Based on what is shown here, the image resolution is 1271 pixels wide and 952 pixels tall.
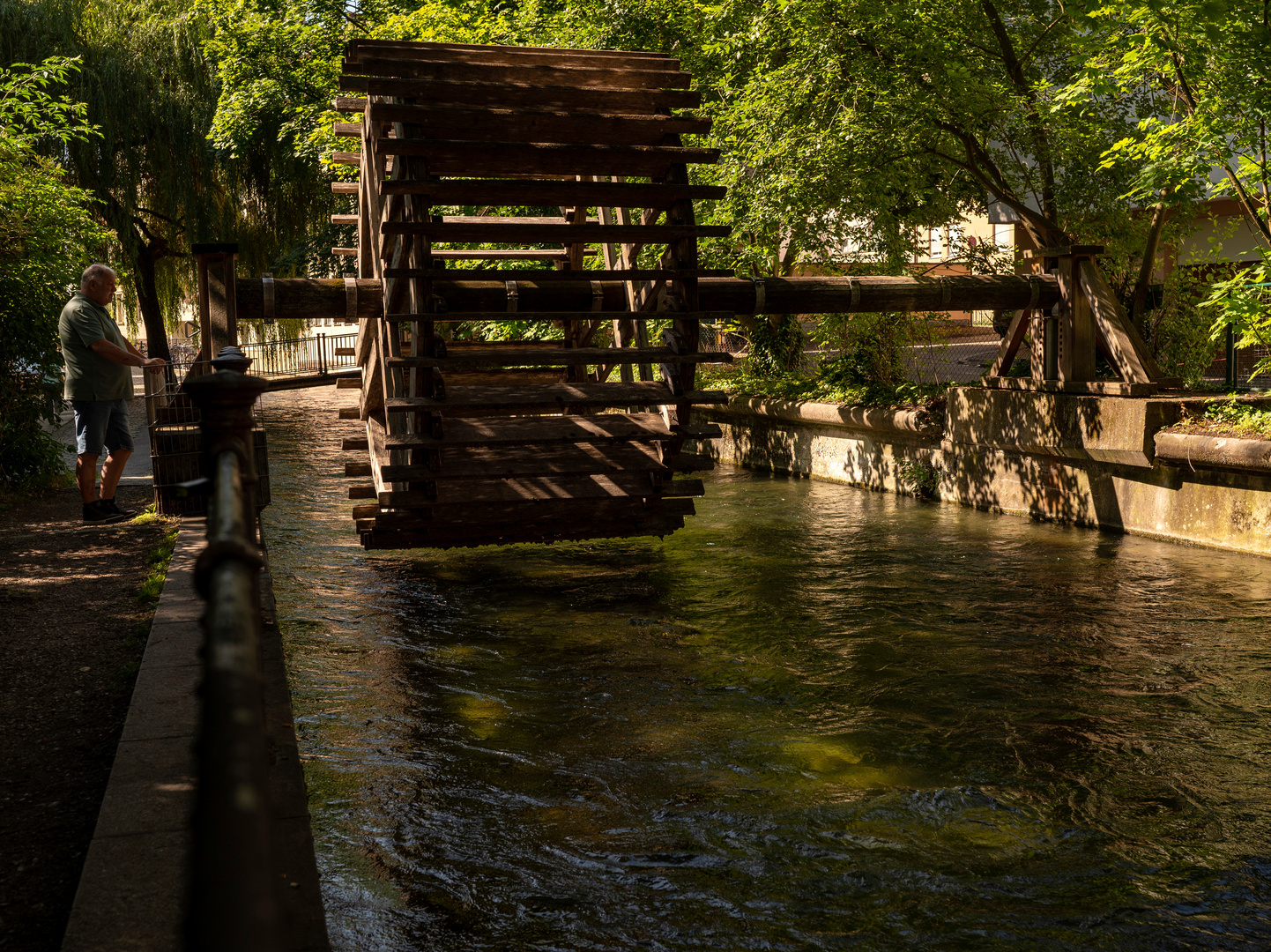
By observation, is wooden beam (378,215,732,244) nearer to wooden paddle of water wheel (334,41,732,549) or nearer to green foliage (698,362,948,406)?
wooden paddle of water wheel (334,41,732,549)

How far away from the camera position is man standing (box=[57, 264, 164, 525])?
835 centimetres

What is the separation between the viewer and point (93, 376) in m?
8.45

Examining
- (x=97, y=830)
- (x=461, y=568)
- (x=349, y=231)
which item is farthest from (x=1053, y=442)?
(x=349, y=231)

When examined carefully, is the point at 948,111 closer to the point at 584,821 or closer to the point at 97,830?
the point at 584,821

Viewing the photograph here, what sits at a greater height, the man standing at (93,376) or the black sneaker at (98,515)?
the man standing at (93,376)

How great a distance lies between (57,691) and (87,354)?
4509mm

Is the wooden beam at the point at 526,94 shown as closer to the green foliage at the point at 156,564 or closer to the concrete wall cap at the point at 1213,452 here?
the green foliage at the point at 156,564

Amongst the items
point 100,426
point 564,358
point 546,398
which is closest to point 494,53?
point 564,358

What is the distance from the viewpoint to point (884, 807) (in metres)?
4.35

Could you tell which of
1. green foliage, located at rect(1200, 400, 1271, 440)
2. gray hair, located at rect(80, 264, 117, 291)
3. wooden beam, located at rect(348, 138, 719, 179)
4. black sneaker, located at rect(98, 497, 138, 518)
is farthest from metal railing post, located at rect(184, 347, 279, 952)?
green foliage, located at rect(1200, 400, 1271, 440)

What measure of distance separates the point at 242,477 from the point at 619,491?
18.9ft

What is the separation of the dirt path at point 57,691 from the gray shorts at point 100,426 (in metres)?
0.60

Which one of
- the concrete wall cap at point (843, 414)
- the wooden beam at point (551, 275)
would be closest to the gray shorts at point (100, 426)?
the wooden beam at point (551, 275)

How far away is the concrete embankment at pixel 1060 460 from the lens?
8.45m
